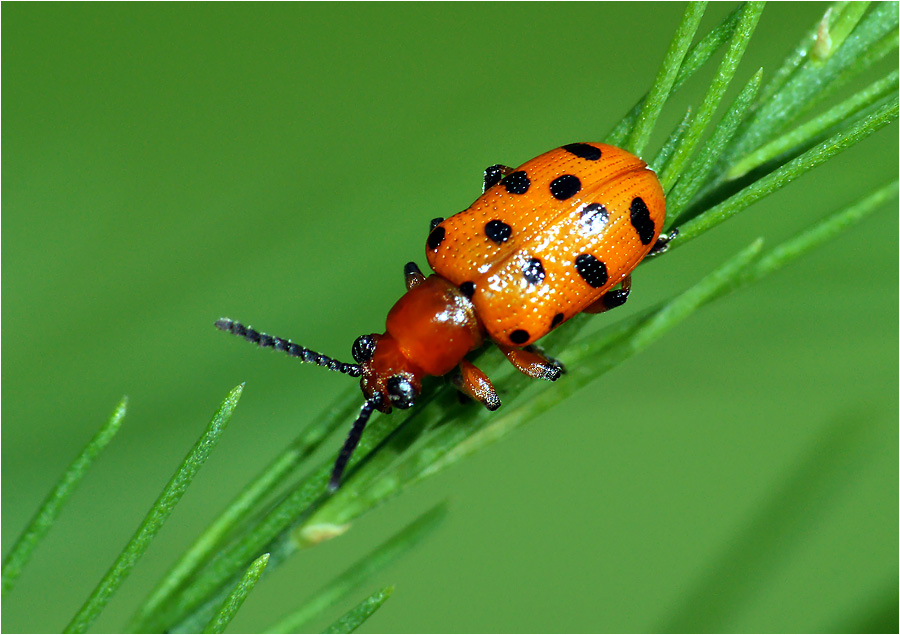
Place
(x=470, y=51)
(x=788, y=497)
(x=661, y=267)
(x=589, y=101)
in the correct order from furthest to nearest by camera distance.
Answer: (x=470, y=51) < (x=589, y=101) < (x=661, y=267) < (x=788, y=497)

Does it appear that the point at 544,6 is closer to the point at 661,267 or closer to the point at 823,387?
the point at 661,267

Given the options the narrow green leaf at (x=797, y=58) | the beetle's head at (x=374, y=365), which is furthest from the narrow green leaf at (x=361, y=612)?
the narrow green leaf at (x=797, y=58)

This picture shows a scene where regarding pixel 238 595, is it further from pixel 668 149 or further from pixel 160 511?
pixel 668 149

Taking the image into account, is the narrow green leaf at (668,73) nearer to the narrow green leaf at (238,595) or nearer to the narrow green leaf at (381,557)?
the narrow green leaf at (381,557)

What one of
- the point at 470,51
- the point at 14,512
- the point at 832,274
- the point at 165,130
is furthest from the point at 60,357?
the point at 832,274

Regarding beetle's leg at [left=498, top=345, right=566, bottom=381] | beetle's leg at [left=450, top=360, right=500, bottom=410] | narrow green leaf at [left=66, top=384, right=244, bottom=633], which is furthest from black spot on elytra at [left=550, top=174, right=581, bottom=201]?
narrow green leaf at [left=66, top=384, right=244, bottom=633]
